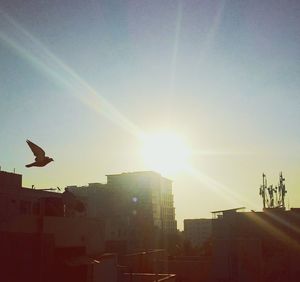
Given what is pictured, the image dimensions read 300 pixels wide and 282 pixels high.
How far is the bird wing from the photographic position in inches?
773

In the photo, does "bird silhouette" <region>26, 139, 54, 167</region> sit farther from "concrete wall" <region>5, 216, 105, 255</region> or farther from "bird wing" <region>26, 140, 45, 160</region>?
"concrete wall" <region>5, 216, 105, 255</region>

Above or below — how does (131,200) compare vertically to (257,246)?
above

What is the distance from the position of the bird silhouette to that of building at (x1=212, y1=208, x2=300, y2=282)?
73.3 ft

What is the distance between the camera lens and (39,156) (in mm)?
19672

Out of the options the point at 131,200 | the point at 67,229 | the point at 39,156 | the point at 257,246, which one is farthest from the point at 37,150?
the point at 131,200

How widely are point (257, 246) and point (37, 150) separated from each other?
76.7 feet

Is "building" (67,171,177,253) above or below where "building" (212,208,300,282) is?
above

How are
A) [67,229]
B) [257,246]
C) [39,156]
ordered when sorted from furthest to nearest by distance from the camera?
[257,246]
[67,229]
[39,156]

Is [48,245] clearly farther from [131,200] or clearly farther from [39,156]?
[131,200]

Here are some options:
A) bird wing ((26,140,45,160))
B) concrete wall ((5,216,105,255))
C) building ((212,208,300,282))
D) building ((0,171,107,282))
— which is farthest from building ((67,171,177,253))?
bird wing ((26,140,45,160))

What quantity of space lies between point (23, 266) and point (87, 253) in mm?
6191

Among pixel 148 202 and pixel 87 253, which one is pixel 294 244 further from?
pixel 148 202

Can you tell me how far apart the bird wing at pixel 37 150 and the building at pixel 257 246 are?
2248 centimetres

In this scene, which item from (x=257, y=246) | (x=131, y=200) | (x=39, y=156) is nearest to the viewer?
(x=39, y=156)
